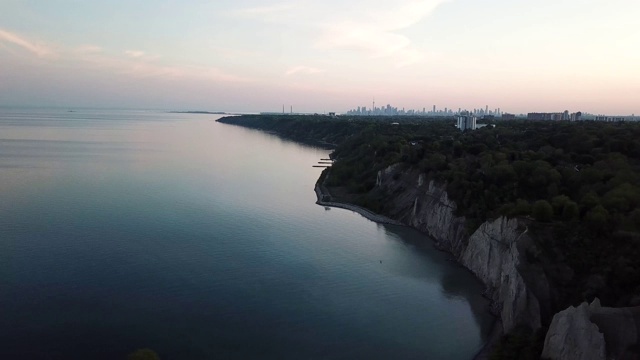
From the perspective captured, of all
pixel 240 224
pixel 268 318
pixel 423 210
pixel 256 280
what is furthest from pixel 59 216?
pixel 423 210

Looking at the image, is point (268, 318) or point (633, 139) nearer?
point (268, 318)

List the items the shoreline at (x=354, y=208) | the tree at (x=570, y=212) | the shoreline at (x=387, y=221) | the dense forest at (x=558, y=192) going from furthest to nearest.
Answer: the shoreline at (x=354, y=208)
the tree at (x=570, y=212)
the dense forest at (x=558, y=192)
the shoreline at (x=387, y=221)

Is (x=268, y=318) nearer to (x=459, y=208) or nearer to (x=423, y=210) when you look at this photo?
(x=459, y=208)

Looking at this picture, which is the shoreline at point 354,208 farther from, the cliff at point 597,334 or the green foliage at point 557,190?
the cliff at point 597,334

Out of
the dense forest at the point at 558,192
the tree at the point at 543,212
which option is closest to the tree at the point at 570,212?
the dense forest at the point at 558,192

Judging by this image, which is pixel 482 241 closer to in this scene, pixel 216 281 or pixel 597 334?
pixel 597 334

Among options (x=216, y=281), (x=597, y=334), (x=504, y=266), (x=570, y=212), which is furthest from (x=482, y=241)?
(x=216, y=281)

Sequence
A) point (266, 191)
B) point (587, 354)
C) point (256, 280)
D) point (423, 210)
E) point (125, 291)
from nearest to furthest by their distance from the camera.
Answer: point (587, 354) < point (125, 291) < point (256, 280) < point (423, 210) < point (266, 191)
